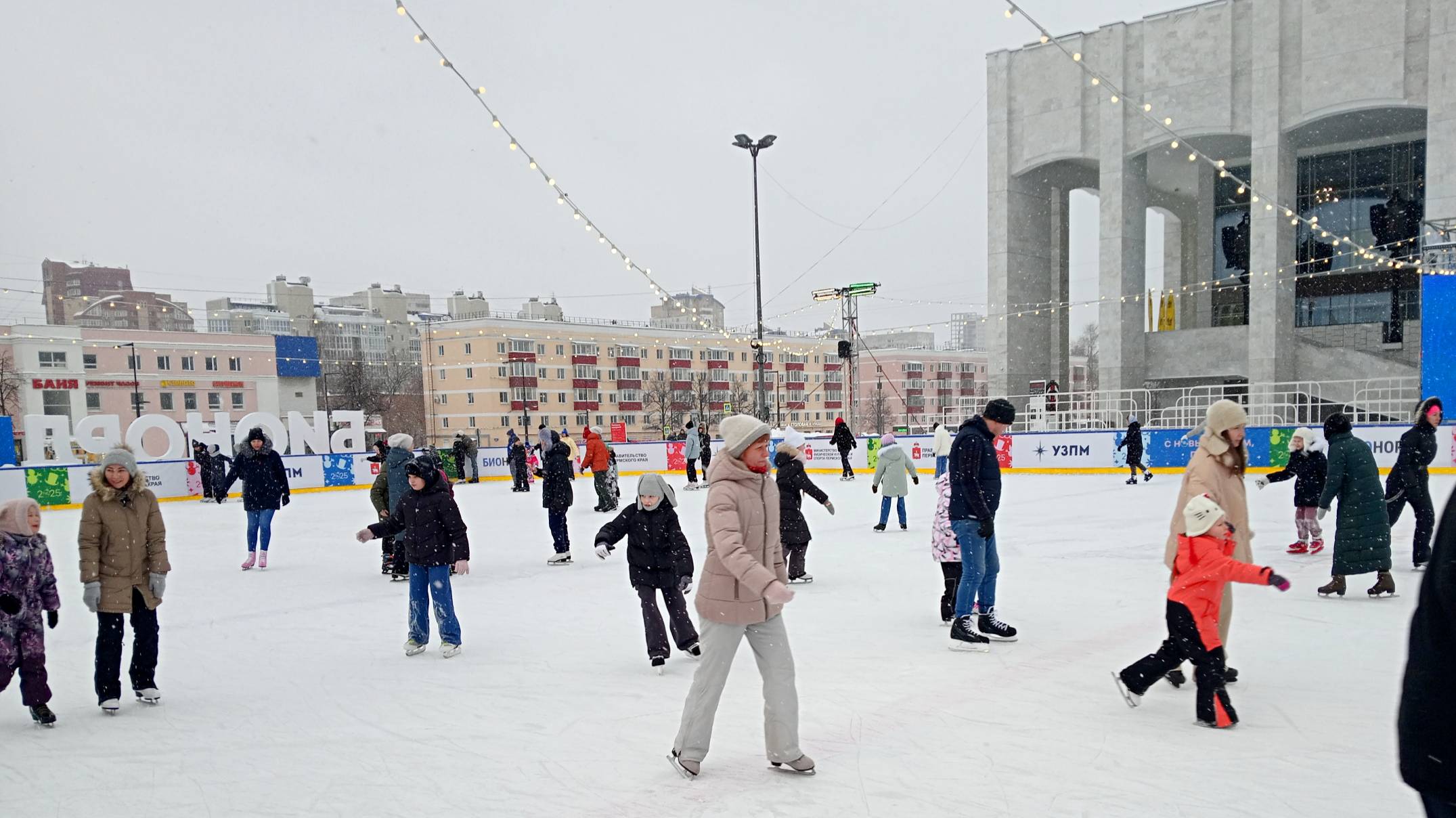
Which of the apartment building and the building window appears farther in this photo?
the apartment building

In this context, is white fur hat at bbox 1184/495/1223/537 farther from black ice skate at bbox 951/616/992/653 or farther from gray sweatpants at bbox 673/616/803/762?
gray sweatpants at bbox 673/616/803/762

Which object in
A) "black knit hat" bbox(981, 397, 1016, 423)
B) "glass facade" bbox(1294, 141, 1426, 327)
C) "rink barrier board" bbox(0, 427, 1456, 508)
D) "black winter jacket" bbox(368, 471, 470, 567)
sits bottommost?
"rink barrier board" bbox(0, 427, 1456, 508)

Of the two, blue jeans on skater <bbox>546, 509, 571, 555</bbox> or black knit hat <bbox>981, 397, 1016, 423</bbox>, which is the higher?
black knit hat <bbox>981, 397, 1016, 423</bbox>

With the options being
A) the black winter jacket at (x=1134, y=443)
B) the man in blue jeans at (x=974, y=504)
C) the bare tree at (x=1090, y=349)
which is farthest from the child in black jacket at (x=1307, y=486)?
the bare tree at (x=1090, y=349)

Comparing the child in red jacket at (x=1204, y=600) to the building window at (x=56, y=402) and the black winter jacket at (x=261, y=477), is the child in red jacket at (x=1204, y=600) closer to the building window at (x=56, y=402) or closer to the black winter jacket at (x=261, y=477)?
the black winter jacket at (x=261, y=477)

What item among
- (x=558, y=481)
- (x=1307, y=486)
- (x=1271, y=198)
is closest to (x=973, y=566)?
(x=1307, y=486)

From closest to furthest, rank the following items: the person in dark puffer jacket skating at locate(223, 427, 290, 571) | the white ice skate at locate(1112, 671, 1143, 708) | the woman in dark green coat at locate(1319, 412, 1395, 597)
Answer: the white ice skate at locate(1112, 671, 1143, 708), the woman in dark green coat at locate(1319, 412, 1395, 597), the person in dark puffer jacket skating at locate(223, 427, 290, 571)

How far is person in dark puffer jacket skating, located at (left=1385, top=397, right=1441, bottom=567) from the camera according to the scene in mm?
7141

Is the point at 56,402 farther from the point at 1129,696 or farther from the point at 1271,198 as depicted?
the point at 1129,696

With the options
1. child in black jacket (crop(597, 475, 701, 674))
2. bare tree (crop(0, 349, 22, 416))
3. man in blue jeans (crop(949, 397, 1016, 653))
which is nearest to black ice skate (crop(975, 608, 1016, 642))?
man in blue jeans (crop(949, 397, 1016, 653))

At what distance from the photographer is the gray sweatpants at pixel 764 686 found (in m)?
Result: 3.58

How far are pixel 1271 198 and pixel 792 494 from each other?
22.2m

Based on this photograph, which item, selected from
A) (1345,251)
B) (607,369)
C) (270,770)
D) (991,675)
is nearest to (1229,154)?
(1345,251)

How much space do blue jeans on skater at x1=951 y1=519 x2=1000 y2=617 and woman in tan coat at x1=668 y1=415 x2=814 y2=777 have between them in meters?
2.24
